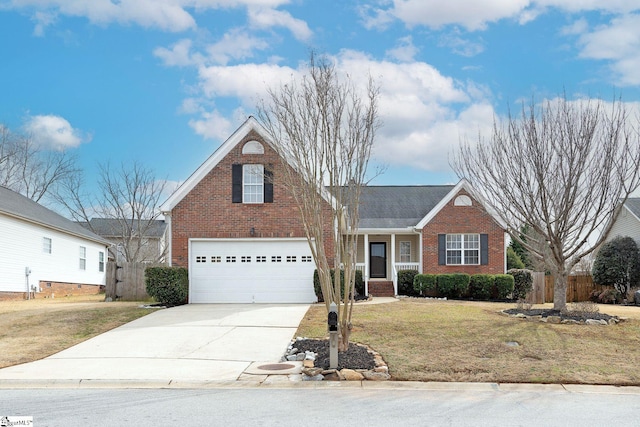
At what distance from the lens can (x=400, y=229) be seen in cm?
2666

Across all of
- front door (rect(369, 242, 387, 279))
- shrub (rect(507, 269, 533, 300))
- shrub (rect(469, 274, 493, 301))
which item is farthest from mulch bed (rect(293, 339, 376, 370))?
front door (rect(369, 242, 387, 279))

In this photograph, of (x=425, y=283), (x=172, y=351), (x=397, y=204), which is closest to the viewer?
(x=172, y=351)

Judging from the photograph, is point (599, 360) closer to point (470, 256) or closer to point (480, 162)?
point (480, 162)

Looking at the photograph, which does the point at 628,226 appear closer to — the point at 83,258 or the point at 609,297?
the point at 609,297

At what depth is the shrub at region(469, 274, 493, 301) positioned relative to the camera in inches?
948

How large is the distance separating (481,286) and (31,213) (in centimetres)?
2042

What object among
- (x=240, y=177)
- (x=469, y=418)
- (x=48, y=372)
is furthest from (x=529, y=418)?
(x=240, y=177)

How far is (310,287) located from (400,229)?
23.0 feet

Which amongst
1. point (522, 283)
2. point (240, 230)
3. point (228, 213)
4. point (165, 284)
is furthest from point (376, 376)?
point (522, 283)

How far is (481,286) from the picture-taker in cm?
2422

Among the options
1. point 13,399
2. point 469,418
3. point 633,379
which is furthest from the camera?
point 633,379

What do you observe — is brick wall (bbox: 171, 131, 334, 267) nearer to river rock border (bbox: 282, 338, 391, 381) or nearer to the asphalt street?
river rock border (bbox: 282, 338, 391, 381)

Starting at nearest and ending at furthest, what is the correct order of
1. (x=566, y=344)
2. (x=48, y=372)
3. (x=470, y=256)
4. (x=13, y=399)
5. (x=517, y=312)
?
(x=13, y=399)
(x=48, y=372)
(x=566, y=344)
(x=517, y=312)
(x=470, y=256)

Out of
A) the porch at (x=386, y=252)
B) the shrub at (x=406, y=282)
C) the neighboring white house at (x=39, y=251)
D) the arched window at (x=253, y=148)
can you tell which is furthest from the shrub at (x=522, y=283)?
the neighboring white house at (x=39, y=251)
